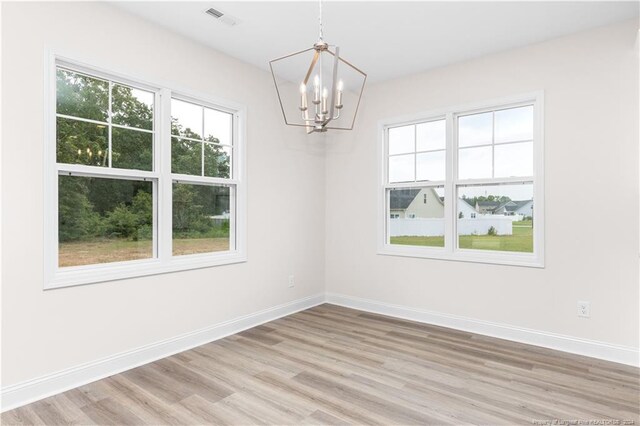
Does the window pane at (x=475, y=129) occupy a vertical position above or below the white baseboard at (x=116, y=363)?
above

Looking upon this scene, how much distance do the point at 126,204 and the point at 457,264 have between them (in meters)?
3.23

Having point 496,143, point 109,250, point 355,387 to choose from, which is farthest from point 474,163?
point 109,250

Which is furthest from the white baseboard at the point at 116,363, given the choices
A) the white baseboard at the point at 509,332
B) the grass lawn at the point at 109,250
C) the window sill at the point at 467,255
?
the window sill at the point at 467,255

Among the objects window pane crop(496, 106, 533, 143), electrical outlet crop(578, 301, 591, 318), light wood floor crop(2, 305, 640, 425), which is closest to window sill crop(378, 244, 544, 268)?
electrical outlet crop(578, 301, 591, 318)

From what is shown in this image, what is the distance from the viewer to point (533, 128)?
3.51 meters

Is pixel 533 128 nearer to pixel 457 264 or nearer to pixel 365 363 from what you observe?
pixel 457 264

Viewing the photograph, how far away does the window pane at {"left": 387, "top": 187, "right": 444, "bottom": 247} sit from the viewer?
4141 millimetres

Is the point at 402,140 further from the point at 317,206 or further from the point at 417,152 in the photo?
the point at 317,206

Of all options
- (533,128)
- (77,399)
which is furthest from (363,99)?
(77,399)

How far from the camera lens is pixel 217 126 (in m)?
3.73

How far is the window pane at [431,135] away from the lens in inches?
161

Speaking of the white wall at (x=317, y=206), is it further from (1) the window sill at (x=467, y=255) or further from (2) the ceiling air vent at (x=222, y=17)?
(2) the ceiling air vent at (x=222, y=17)

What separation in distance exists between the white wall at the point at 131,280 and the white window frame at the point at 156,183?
2.2 inches

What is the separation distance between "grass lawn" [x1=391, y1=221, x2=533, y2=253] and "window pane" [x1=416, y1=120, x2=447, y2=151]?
1.04m
